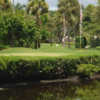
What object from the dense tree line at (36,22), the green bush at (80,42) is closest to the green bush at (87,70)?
the dense tree line at (36,22)

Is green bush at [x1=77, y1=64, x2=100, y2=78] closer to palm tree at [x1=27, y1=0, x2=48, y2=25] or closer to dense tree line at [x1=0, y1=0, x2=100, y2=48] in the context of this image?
dense tree line at [x1=0, y1=0, x2=100, y2=48]

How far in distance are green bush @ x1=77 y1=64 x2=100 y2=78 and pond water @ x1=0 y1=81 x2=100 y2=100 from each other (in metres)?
1.61

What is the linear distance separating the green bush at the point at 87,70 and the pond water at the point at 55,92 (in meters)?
1.61

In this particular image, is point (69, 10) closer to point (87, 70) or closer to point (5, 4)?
point (5, 4)

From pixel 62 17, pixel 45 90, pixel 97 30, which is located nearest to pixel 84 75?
pixel 45 90

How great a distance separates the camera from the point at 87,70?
1981cm

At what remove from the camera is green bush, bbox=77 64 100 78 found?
19703 mm

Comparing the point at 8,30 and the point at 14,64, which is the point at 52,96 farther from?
the point at 8,30

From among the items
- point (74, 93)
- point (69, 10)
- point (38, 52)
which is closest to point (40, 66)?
point (74, 93)

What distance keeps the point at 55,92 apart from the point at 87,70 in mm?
5083

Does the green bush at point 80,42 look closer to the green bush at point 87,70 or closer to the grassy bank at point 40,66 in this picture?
the grassy bank at point 40,66

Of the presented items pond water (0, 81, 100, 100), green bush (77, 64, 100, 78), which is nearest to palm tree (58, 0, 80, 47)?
green bush (77, 64, 100, 78)

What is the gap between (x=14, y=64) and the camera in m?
17.2

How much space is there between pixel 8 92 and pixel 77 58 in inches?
261
